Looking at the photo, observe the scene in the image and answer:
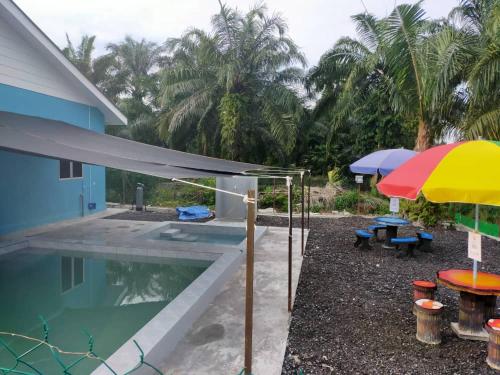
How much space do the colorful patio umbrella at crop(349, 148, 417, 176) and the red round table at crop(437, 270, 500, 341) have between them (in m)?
4.51

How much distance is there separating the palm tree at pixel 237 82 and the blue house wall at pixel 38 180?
16.5ft

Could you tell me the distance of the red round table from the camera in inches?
159

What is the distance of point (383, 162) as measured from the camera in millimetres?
8609

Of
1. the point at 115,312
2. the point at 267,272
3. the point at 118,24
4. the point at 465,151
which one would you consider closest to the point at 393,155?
the point at 267,272

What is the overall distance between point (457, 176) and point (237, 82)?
13395mm

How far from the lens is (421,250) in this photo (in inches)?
310

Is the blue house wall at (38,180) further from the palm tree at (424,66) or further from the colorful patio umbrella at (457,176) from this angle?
the palm tree at (424,66)

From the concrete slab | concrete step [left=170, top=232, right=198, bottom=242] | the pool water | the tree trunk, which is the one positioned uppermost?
the tree trunk

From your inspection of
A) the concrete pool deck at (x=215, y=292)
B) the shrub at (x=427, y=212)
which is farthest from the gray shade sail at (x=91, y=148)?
the shrub at (x=427, y=212)

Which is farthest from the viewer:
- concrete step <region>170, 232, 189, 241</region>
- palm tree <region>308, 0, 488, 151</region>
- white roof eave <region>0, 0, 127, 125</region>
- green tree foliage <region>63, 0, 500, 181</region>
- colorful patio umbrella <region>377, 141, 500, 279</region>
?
green tree foliage <region>63, 0, 500, 181</region>

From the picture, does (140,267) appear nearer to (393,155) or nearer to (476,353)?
(476,353)

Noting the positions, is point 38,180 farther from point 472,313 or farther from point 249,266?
point 472,313

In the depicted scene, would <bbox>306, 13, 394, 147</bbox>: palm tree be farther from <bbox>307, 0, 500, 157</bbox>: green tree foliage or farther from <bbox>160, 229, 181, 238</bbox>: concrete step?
<bbox>160, 229, 181, 238</bbox>: concrete step

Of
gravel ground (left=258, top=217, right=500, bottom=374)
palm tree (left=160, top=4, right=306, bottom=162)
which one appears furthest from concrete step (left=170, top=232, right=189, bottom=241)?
palm tree (left=160, top=4, right=306, bottom=162)
